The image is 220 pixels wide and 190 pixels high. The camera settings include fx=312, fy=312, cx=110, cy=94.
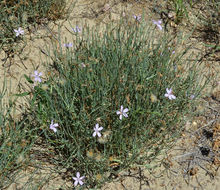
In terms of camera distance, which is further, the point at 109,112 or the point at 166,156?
the point at 166,156

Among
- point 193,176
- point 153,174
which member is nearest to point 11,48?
point 153,174

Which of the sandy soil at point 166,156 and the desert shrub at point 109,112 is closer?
the desert shrub at point 109,112

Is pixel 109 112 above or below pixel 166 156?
above

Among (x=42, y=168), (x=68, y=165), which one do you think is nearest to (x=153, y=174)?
(x=68, y=165)

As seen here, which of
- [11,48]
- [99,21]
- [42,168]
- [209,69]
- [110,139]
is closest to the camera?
[110,139]

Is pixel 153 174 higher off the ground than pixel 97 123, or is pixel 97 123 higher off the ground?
pixel 97 123

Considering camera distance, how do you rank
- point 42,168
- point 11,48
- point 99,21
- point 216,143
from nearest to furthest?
point 42,168, point 216,143, point 11,48, point 99,21

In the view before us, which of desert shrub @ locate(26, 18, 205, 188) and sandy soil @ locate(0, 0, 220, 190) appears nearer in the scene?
desert shrub @ locate(26, 18, 205, 188)

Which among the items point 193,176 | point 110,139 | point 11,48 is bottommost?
point 193,176

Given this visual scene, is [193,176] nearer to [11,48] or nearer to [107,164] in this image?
[107,164]

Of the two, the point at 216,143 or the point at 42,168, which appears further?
the point at 216,143
